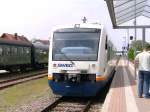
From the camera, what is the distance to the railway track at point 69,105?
13219mm

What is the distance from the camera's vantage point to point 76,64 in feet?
48.3

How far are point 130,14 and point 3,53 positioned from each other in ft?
32.2

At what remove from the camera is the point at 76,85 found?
1455cm

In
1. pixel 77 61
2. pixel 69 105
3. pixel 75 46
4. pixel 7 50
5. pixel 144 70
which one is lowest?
pixel 69 105

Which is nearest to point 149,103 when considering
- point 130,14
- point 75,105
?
point 75,105

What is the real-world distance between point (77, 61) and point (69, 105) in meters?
1.57

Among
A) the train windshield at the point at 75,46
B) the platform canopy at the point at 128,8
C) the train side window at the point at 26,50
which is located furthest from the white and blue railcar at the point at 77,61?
the train side window at the point at 26,50

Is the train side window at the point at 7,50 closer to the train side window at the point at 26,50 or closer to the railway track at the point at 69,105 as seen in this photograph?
the train side window at the point at 26,50

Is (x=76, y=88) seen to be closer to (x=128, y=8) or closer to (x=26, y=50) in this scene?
(x=128, y=8)

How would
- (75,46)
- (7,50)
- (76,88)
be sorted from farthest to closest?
1. (7,50)
2. (75,46)
3. (76,88)

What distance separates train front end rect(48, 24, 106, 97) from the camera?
14.6 m

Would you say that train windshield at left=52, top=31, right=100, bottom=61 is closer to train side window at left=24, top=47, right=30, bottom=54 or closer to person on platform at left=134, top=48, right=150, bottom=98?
person on platform at left=134, top=48, right=150, bottom=98

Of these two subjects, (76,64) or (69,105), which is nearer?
(69,105)

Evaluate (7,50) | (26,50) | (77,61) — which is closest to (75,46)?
(77,61)
